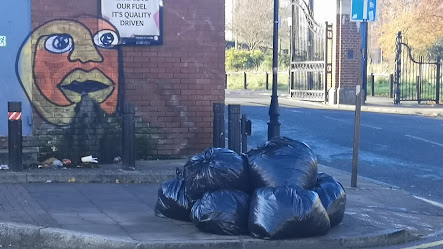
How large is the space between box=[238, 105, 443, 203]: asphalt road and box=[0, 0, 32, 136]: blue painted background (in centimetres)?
618

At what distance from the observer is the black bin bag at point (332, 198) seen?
306 inches

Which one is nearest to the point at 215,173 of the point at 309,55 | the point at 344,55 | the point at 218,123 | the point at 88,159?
the point at 218,123

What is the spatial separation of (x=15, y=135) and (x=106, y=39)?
7.98ft

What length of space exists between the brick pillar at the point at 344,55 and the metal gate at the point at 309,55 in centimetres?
51

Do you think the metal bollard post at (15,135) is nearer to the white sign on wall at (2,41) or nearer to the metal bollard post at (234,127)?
the white sign on wall at (2,41)

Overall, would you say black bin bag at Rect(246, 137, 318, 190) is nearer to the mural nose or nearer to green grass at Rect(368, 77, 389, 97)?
the mural nose

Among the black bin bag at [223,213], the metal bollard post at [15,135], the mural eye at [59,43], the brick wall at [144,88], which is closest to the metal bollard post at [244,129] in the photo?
the brick wall at [144,88]

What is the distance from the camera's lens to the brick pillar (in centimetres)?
2788

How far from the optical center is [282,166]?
7.59 m

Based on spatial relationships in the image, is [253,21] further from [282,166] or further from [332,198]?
[282,166]

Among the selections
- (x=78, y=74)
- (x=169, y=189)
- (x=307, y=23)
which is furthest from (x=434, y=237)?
(x=307, y=23)

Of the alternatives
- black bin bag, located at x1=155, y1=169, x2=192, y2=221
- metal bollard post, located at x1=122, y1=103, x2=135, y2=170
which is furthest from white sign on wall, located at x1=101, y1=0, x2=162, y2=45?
black bin bag, located at x1=155, y1=169, x2=192, y2=221

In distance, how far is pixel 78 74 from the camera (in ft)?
38.2

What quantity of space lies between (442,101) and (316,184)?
22.7 metres
